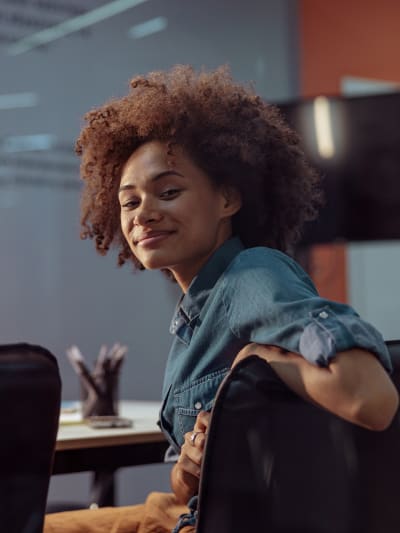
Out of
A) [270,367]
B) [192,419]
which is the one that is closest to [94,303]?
[192,419]

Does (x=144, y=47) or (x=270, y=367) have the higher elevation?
(x=144, y=47)

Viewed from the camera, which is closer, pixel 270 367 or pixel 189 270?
pixel 270 367

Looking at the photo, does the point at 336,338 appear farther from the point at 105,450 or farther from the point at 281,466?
the point at 105,450

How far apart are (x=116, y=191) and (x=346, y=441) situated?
73cm

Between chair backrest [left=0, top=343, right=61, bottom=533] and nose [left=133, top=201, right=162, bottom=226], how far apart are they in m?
0.38

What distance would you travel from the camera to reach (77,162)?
13.1 feet

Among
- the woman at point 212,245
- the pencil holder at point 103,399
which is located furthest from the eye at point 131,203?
the pencil holder at point 103,399

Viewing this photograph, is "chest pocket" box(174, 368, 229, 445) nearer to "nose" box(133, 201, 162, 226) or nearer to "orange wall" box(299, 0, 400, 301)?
"nose" box(133, 201, 162, 226)

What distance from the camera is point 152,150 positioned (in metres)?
1.33

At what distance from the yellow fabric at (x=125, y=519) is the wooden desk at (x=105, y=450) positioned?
363 mm

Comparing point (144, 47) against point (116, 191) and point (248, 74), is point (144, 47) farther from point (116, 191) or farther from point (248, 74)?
point (116, 191)

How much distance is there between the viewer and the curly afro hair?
1.33 m

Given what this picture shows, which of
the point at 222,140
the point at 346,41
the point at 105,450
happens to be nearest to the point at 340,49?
the point at 346,41

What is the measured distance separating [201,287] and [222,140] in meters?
0.22
